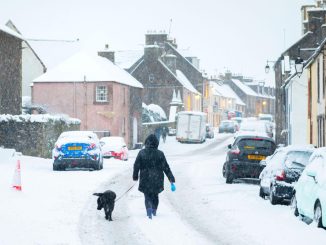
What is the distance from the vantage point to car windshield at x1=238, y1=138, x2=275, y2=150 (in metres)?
22.8

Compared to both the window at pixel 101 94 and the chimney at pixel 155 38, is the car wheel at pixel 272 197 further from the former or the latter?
the chimney at pixel 155 38

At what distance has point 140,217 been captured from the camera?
46.2 ft

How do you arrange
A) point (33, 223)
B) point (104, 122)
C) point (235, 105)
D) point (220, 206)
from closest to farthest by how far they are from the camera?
point (33, 223) < point (220, 206) < point (104, 122) < point (235, 105)

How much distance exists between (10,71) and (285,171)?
30.5m

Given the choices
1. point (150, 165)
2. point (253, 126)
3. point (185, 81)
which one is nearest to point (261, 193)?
point (150, 165)

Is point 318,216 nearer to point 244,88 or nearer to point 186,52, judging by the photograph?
point 186,52

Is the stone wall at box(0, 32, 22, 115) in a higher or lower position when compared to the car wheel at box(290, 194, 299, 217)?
higher

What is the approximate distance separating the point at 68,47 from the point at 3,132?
35057 millimetres

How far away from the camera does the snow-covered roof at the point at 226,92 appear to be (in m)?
122

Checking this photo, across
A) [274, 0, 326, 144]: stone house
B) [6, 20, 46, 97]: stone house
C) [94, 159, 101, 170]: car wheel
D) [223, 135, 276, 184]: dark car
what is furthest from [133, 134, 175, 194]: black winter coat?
[6, 20, 46, 97]: stone house

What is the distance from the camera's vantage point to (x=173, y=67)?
8888 centimetres

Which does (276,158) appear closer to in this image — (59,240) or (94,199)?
(94,199)

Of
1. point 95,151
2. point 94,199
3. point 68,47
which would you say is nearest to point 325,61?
point 95,151

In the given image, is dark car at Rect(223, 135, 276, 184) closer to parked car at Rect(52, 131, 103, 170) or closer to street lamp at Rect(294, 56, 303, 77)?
parked car at Rect(52, 131, 103, 170)
